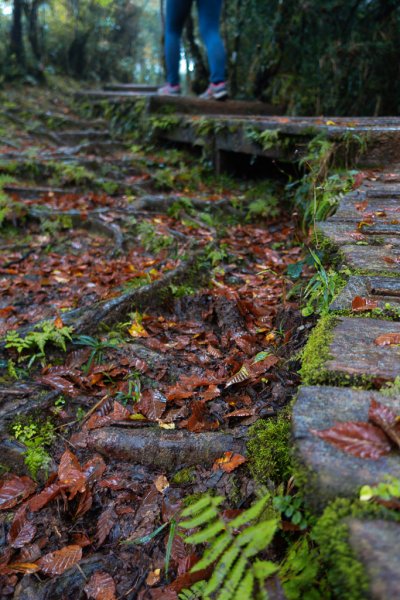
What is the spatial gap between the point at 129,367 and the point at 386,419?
172cm

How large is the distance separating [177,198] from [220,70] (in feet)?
8.21

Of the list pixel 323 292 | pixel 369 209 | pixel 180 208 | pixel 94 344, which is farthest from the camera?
pixel 180 208

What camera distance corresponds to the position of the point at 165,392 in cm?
242

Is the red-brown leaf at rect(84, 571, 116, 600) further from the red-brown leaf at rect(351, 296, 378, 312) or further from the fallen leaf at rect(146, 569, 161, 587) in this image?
the red-brown leaf at rect(351, 296, 378, 312)

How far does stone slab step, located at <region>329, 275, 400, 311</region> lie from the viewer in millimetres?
1912

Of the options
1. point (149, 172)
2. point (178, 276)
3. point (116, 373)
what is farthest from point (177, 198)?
point (116, 373)

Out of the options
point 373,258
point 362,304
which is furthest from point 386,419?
point 373,258

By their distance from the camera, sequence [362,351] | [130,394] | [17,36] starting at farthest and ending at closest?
[17,36]
[130,394]
[362,351]

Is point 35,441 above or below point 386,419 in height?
below

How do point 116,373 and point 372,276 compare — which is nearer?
point 372,276

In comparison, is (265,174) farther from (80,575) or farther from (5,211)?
(80,575)

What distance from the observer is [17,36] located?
35.8 ft

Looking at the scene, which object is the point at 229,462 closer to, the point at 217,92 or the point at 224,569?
the point at 224,569

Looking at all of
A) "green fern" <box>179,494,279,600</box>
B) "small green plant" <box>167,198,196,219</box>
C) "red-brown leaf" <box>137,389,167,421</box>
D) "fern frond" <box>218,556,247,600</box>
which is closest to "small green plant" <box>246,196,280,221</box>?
"small green plant" <box>167,198,196,219</box>
